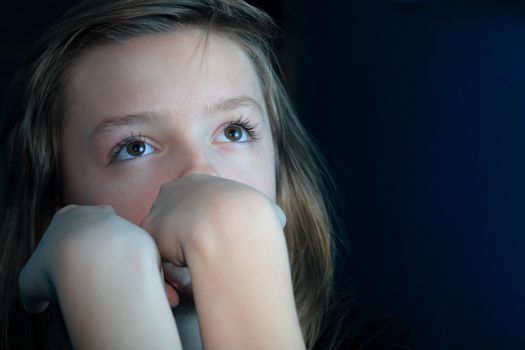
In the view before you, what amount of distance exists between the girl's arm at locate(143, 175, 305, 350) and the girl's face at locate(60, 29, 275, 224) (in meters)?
0.15

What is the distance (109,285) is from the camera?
0.52 metres

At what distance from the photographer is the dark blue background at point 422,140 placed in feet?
2.81

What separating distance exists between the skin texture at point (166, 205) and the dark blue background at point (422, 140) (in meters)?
0.25

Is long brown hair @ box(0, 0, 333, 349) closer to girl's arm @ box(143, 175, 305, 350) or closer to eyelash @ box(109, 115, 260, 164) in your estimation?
eyelash @ box(109, 115, 260, 164)

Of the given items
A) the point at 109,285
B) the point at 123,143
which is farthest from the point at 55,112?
the point at 109,285

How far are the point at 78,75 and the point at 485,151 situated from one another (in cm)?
51

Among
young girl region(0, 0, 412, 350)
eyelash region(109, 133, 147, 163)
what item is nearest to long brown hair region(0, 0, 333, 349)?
young girl region(0, 0, 412, 350)

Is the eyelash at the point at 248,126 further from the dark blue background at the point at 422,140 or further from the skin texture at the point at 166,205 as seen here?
the dark blue background at the point at 422,140

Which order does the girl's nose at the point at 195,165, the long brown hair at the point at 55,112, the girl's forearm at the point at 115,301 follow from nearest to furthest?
the girl's forearm at the point at 115,301 < the girl's nose at the point at 195,165 < the long brown hair at the point at 55,112

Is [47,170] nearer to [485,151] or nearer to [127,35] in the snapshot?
[127,35]

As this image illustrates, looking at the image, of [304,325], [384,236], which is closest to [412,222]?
[384,236]

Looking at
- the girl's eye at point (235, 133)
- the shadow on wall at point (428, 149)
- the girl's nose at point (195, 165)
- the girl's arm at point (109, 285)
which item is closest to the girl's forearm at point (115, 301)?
the girl's arm at point (109, 285)

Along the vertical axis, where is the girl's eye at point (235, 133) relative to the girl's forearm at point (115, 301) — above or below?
above

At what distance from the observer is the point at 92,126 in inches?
30.9
